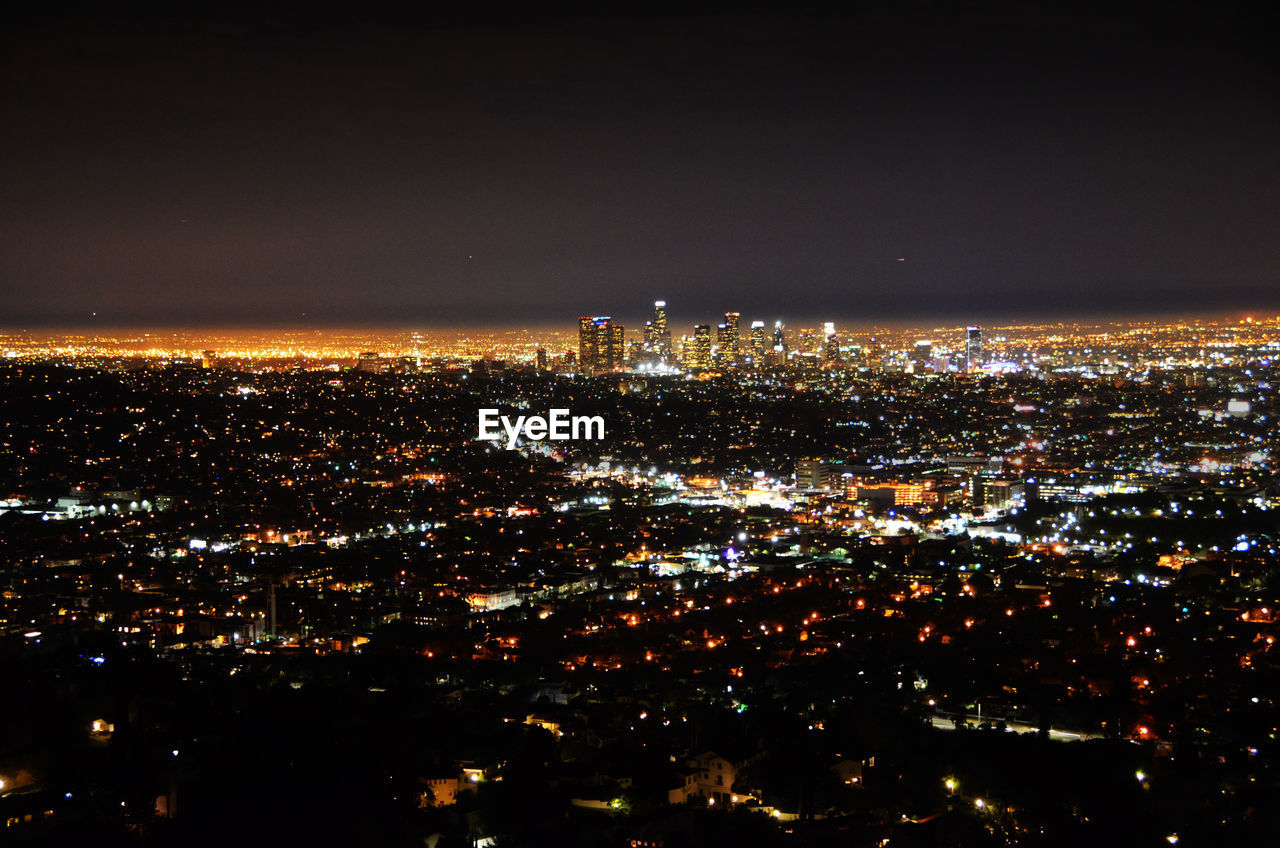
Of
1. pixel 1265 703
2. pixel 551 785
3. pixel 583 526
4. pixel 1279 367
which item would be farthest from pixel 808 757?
pixel 1279 367

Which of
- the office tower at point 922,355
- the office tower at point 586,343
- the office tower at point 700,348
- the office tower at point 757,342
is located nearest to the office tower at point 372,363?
the office tower at point 586,343

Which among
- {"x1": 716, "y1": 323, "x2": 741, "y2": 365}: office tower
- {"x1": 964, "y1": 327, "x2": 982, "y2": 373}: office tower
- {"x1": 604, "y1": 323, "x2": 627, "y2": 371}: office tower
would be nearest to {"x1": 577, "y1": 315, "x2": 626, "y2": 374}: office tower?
{"x1": 604, "y1": 323, "x2": 627, "y2": 371}: office tower

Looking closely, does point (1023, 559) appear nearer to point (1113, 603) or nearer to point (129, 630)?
point (1113, 603)

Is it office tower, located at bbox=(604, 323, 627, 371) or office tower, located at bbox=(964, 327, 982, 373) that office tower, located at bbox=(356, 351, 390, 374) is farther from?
office tower, located at bbox=(964, 327, 982, 373)

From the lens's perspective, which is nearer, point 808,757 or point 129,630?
point 808,757

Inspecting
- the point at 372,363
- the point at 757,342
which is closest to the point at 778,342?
the point at 757,342

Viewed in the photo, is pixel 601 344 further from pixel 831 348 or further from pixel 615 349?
pixel 831 348

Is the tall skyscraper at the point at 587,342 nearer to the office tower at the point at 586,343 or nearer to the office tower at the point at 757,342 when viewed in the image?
the office tower at the point at 586,343
